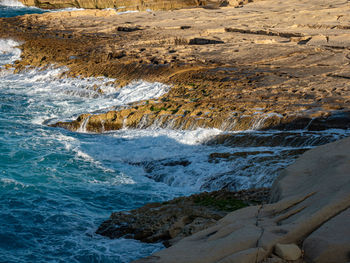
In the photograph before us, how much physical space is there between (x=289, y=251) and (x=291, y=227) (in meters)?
0.29

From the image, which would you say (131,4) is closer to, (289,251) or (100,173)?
(100,173)

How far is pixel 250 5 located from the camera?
24.6m

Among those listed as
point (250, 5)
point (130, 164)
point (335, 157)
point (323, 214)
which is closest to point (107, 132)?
point (130, 164)

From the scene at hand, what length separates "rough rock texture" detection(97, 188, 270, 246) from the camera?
5551 millimetres

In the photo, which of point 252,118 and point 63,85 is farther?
point 63,85

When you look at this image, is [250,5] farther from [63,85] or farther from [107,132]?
[107,132]

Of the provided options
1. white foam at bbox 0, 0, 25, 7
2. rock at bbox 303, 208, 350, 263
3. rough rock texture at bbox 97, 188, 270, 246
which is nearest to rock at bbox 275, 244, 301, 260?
rock at bbox 303, 208, 350, 263

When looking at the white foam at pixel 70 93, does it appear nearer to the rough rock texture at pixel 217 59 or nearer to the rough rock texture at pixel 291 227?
the rough rock texture at pixel 217 59

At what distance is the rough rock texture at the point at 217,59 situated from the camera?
10047 millimetres

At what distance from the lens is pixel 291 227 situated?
12.0 feet

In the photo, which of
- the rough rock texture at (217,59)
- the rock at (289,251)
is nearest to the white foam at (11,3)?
the rough rock texture at (217,59)

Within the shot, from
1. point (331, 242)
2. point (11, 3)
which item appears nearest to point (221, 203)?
point (331, 242)

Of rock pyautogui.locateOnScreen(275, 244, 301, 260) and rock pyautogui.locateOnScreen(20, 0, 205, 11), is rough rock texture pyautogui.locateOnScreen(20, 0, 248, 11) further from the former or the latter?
rock pyautogui.locateOnScreen(275, 244, 301, 260)

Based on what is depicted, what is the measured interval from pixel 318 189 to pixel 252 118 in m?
5.46
